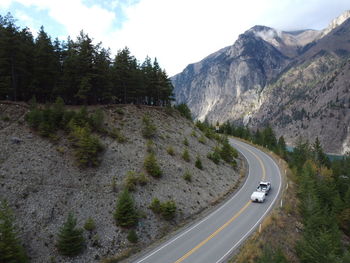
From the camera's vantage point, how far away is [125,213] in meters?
23.0

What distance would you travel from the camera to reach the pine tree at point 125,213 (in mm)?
22797

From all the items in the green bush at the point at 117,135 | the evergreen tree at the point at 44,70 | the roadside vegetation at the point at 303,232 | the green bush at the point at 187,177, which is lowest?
the roadside vegetation at the point at 303,232

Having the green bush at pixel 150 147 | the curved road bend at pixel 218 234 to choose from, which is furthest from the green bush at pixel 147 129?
the curved road bend at pixel 218 234

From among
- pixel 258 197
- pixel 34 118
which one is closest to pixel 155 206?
pixel 258 197

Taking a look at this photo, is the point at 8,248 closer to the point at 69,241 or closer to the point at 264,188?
the point at 69,241

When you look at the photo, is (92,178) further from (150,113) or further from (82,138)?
(150,113)

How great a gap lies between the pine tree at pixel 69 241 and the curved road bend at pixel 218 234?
15.5ft

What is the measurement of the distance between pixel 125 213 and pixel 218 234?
881 cm

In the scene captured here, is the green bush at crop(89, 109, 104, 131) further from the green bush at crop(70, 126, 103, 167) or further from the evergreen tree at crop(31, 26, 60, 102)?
the evergreen tree at crop(31, 26, 60, 102)

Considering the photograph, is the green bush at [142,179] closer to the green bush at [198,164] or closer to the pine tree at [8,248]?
the green bush at [198,164]

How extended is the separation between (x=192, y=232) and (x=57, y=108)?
68.9 feet

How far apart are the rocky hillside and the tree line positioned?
4967 mm

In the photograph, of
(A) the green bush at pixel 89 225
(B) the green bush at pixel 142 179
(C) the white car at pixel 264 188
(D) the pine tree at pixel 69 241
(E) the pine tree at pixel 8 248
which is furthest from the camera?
(C) the white car at pixel 264 188

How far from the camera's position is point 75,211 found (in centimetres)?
2272
